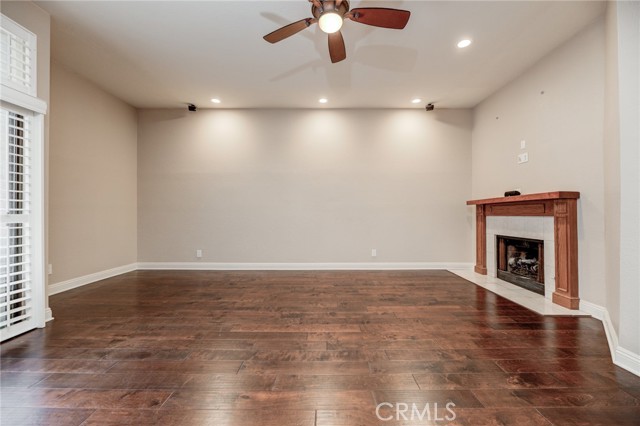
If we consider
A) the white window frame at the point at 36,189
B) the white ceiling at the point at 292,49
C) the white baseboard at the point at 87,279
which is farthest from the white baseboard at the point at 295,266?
the white ceiling at the point at 292,49

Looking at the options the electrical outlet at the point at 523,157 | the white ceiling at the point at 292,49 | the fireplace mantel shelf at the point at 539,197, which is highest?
the white ceiling at the point at 292,49

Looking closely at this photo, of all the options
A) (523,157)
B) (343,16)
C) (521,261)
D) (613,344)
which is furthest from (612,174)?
(343,16)

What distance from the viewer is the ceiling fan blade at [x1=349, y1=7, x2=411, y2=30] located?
2100 millimetres

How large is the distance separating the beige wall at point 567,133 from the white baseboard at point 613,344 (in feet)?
0.27

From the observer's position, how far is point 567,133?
124 inches

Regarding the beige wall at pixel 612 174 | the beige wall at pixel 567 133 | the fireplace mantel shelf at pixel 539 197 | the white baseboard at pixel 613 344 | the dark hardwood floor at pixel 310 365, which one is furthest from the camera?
the fireplace mantel shelf at pixel 539 197

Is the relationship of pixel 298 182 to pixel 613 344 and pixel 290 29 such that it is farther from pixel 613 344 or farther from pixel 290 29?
pixel 613 344

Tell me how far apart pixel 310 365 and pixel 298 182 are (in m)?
3.64

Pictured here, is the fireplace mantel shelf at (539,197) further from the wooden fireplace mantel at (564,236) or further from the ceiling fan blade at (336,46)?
the ceiling fan blade at (336,46)

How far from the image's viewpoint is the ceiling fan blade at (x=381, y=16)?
210 cm

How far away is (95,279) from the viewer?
4207mm

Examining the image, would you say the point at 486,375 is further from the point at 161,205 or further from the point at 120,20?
the point at 161,205

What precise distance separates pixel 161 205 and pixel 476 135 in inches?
231

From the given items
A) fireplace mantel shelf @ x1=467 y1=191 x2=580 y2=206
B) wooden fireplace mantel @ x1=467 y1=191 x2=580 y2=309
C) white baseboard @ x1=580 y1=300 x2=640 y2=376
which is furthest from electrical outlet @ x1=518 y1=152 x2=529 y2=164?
white baseboard @ x1=580 y1=300 x2=640 y2=376
